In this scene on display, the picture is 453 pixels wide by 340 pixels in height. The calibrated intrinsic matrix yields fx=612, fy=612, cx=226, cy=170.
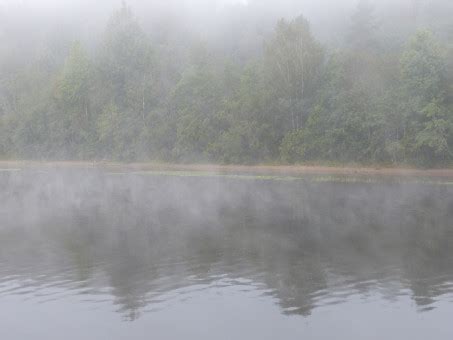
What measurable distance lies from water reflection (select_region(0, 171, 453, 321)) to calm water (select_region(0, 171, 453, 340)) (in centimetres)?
Result: 5

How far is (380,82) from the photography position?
183 ft

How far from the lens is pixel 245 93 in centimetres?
6266

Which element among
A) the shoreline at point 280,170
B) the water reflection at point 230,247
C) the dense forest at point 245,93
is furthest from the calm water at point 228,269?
the dense forest at point 245,93

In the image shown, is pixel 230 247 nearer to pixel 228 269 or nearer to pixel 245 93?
pixel 228 269

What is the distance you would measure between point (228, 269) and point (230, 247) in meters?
2.95

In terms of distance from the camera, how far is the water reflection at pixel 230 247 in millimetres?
14422

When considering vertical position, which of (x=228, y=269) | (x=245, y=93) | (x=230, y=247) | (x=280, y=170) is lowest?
(x=228, y=269)

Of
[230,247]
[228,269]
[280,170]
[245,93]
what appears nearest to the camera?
[228,269]

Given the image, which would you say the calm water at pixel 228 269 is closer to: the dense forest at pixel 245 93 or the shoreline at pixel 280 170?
the shoreline at pixel 280 170

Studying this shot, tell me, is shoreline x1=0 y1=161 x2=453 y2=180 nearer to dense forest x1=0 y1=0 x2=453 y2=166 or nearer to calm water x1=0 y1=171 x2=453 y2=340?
dense forest x1=0 y1=0 x2=453 y2=166

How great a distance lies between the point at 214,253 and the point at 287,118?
145ft

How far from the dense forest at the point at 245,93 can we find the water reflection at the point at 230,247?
19357 millimetres

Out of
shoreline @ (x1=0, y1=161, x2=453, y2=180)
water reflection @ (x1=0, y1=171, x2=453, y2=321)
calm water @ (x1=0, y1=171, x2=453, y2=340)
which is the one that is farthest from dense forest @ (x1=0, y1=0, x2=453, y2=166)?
calm water @ (x1=0, y1=171, x2=453, y2=340)

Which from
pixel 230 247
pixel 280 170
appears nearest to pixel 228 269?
pixel 230 247
